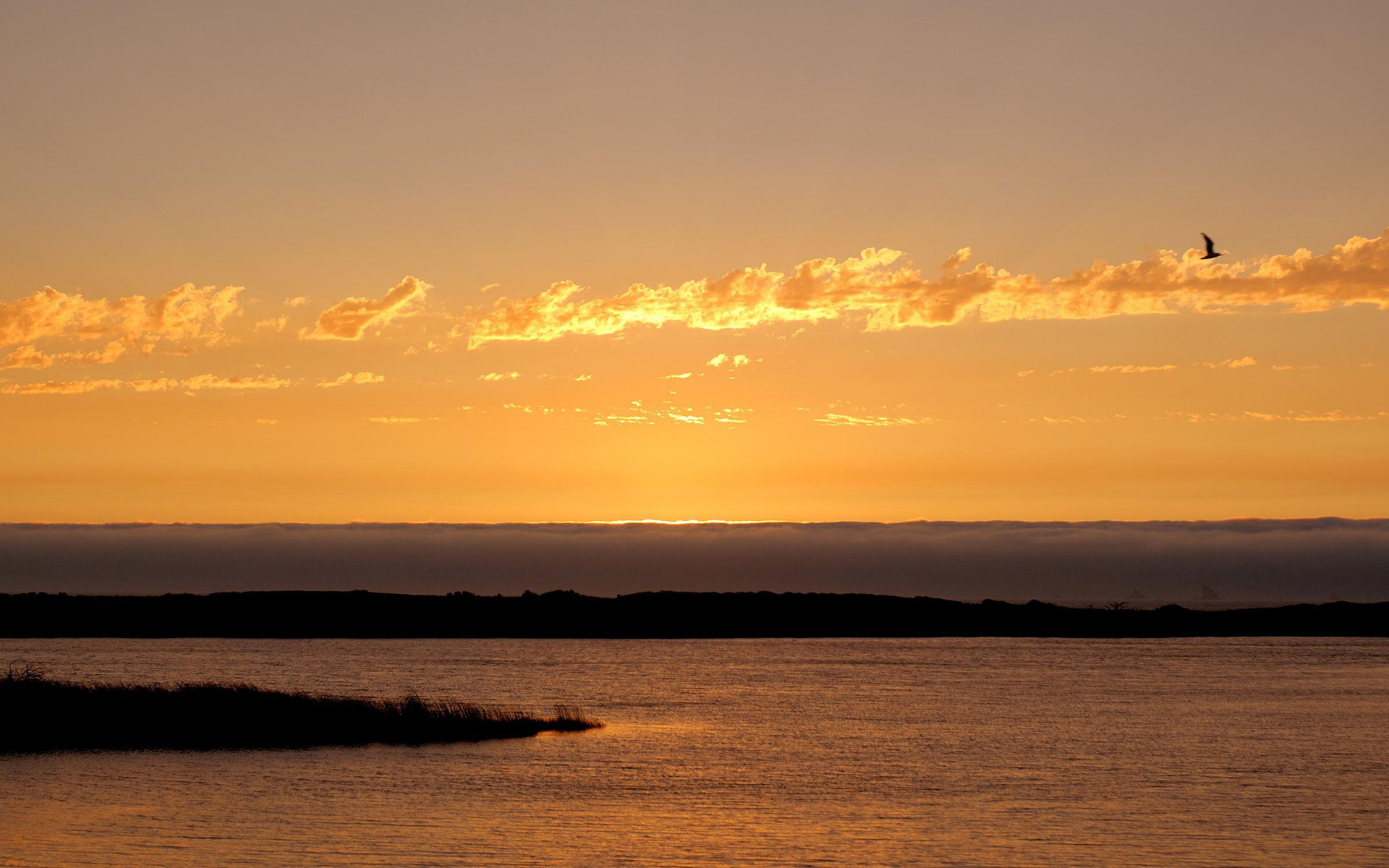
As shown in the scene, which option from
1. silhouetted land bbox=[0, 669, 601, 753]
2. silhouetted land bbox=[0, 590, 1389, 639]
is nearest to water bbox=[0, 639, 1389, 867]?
silhouetted land bbox=[0, 669, 601, 753]

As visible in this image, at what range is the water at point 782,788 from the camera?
3253 cm

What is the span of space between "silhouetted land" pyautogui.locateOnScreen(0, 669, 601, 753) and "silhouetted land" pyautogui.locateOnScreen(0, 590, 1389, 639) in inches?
4999

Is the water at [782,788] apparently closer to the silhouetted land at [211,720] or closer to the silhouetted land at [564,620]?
the silhouetted land at [211,720]

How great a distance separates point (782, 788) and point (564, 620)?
149 meters

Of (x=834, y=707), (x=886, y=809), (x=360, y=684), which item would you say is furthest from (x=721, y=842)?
(x=360, y=684)

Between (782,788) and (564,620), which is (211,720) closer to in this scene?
(782,788)

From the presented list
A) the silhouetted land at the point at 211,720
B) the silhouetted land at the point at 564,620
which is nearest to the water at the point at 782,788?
the silhouetted land at the point at 211,720

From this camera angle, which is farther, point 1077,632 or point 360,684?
point 1077,632

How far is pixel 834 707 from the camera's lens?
72.6 meters

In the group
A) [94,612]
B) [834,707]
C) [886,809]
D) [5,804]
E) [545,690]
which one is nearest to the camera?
[5,804]

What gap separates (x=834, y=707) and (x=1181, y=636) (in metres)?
127

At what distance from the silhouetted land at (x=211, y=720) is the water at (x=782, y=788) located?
199cm

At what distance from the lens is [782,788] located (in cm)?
4294

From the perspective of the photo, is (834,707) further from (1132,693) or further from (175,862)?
(175,862)
